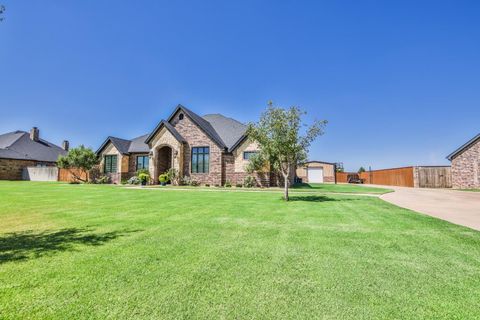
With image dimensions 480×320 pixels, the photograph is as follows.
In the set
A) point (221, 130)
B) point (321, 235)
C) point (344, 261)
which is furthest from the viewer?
→ point (221, 130)

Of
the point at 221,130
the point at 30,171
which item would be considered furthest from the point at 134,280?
the point at 30,171

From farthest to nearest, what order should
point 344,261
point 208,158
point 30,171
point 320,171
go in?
point 320,171 < point 30,171 < point 208,158 < point 344,261

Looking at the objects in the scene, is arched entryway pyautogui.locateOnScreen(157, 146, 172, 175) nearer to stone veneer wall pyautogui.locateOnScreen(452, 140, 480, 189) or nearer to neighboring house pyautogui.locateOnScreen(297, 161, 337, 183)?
neighboring house pyautogui.locateOnScreen(297, 161, 337, 183)

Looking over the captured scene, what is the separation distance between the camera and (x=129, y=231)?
18.9 feet

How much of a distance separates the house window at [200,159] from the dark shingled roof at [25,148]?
3363 cm

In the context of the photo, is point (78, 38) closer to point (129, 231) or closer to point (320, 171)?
point (129, 231)

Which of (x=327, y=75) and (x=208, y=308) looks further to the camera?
(x=327, y=75)

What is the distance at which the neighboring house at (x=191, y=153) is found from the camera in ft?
80.2

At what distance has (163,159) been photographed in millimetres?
27562

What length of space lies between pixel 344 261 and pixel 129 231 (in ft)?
15.9

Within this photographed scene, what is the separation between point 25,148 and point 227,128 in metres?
38.3

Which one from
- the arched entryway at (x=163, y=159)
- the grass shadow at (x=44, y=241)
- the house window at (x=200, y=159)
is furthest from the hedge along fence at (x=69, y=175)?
the grass shadow at (x=44, y=241)

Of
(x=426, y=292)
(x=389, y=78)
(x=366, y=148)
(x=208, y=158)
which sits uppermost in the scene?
(x=389, y=78)

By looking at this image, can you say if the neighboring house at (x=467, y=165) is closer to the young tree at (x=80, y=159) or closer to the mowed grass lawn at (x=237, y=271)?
the mowed grass lawn at (x=237, y=271)
